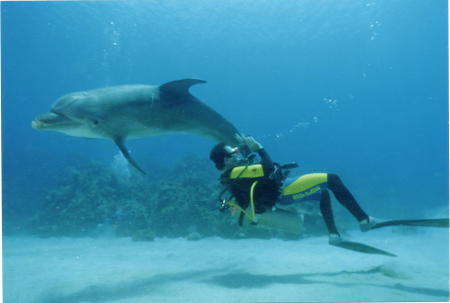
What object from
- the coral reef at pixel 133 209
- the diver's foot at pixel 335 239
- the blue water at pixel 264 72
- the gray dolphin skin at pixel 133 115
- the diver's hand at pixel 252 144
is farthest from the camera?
the blue water at pixel 264 72

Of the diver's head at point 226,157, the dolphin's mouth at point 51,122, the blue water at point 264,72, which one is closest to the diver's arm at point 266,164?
the diver's head at point 226,157

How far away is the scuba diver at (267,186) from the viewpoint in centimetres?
441

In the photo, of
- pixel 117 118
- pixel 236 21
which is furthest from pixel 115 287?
pixel 236 21

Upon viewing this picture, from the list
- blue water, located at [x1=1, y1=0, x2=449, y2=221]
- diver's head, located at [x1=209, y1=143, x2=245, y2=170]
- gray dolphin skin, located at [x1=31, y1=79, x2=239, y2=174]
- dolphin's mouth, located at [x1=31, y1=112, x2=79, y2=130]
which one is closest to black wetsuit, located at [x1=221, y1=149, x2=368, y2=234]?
diver's head, located at [x1=209, y1=143, x2=245, y2=170]

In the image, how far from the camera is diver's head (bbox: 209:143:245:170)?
4.79 metres

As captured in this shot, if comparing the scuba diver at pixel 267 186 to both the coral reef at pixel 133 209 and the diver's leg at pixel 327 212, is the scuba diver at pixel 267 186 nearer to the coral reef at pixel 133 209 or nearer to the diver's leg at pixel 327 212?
the diver's leg at pixel 327 212

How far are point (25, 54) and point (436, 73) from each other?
72.1 m

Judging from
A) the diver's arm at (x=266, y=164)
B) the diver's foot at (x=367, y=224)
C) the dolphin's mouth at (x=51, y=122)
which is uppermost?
the dolphin's mouth at (x=51, y=122)

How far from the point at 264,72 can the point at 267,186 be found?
60.6m

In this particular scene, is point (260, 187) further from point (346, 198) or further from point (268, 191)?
point (346, 198)

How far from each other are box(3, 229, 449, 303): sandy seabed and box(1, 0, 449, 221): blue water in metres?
11.0

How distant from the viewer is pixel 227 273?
6102mm

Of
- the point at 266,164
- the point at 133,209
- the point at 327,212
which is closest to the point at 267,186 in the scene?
the point at 266,164

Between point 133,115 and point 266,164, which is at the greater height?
point 133,115
